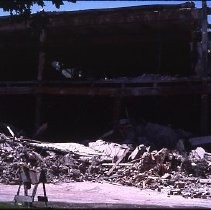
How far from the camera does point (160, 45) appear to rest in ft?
76.0

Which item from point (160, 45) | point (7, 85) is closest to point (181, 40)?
point (160, 45)

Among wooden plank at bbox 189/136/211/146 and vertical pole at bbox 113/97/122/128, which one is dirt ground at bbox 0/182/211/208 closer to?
wooden plank at bbox 189/136/211/146

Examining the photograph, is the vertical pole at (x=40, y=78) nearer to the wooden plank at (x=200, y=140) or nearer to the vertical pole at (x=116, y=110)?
the vertical pole at (x=116, y=110)

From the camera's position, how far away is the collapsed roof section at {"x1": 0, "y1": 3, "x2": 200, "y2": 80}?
806 inches

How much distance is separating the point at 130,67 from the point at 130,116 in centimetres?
329

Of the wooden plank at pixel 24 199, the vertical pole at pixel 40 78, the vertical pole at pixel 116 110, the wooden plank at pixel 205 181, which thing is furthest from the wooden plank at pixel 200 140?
the wooden plank at pixel 24 199

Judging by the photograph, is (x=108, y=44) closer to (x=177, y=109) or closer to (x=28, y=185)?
(x=177, y=109)

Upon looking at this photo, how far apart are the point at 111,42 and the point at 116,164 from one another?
7682mm

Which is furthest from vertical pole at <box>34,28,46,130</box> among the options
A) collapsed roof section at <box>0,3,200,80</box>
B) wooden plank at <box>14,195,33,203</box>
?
wooden plank at <box>14,195,33,203</box>

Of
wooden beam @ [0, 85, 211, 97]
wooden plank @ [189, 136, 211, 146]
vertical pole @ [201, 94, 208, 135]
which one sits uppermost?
wooden beam @ [0, 85, 211, 97]

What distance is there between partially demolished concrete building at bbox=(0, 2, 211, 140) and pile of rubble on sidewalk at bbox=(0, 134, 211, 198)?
3.43 metres

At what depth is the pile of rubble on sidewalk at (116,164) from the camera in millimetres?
16047

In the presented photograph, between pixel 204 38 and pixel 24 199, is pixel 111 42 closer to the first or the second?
pixel 204 38

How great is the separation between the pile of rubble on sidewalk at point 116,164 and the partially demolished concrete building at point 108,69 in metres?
3.43
